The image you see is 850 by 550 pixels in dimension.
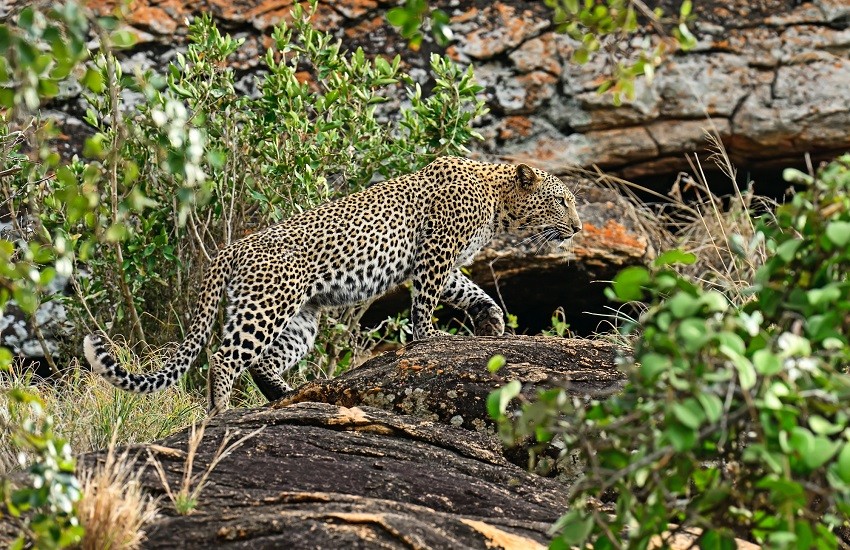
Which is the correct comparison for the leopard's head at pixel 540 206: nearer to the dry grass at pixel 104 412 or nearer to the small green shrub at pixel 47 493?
the dry grass at pixel 104 412

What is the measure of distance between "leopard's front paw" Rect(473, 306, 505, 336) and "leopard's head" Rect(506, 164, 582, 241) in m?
0.79

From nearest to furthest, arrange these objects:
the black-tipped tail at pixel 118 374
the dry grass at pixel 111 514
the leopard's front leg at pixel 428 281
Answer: the dry grass at pixel 111 514 → the black-tipped tail at pixel 118 374 → the leopard's front leg at pixel 428 281

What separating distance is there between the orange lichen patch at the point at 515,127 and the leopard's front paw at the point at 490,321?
10.3 ft

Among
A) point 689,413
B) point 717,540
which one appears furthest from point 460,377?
point 689,413

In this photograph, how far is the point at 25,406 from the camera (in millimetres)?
7645

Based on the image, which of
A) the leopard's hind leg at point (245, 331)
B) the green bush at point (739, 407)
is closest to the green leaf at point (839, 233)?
the green bush at point (739, 407)

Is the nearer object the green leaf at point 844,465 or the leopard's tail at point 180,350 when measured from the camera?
the green leaf at point 844,465

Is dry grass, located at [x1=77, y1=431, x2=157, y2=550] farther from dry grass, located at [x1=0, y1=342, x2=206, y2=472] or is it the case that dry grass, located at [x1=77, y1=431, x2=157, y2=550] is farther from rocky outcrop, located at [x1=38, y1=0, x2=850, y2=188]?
rocky outcrop, located at [x1=38, y1=0, x2=850, y2=188]

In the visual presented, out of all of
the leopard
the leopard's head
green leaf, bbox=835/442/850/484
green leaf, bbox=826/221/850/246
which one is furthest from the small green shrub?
the leopard's head

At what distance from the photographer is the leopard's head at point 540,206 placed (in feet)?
33.0

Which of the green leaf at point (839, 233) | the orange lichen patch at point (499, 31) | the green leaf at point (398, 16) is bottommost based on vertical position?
the orange lichen patch at point (499, 31)

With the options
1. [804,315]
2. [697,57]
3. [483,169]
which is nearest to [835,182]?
[804,315]

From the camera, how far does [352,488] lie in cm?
572

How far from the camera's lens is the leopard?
8695 mm
